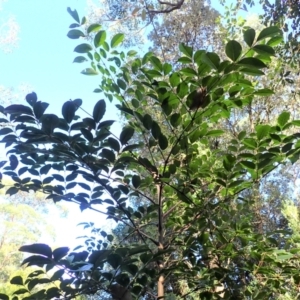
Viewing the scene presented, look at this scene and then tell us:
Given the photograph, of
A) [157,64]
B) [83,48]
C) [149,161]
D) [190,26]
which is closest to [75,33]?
[83,48]

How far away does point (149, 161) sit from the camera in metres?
0.64

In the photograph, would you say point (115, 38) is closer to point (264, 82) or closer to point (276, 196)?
point (264, 82)

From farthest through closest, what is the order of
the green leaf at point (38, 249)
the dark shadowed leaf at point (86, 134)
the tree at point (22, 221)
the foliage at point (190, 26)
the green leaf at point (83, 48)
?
1. the tree at point (22, 221)
2. the foliage at point (190, 26)
3. the green leaf at point (83, 48)
4. the dark shadowed leaf at point (86, 134)
5. the green leaf at point (38, 249)

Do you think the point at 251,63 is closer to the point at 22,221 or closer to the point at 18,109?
the point at 18,109

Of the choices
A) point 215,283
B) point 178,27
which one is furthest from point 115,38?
point 178,27

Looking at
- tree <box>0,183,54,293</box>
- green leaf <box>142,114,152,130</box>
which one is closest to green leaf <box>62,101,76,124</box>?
green leaf <box>142,114,152,130</box>

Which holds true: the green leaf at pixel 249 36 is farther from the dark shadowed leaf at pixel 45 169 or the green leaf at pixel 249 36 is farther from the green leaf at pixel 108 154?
the dark shadowed leaf at pixel 45 169

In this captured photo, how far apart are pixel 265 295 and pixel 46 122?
1.78ft

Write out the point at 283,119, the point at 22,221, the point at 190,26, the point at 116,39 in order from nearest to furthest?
the point at 283,119 < the point at 116,39 < the point at 190,26 < the point at 22,221

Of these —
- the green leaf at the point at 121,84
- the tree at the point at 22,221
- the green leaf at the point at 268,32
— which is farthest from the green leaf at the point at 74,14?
the tree at the point at 22,221

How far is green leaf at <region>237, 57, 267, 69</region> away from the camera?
463 mm

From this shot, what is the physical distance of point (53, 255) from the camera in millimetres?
463

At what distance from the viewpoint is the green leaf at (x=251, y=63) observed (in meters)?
0.46

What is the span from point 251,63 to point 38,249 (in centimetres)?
36
